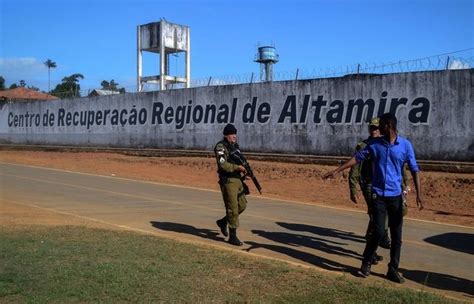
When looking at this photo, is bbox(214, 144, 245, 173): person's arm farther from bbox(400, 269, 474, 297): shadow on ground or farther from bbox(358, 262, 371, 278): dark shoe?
bbox(400, 269, 474, 297): shadow on ground

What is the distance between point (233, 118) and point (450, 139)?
34.2 feet

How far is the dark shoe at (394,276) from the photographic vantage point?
6330 mm

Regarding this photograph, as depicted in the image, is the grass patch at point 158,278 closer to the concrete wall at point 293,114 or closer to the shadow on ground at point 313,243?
the shadow on ground at point 313,243

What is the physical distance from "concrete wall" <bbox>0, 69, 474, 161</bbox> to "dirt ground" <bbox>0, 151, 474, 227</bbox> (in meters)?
1.27

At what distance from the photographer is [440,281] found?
21.3 feet

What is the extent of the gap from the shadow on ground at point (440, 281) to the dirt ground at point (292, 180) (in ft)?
17.1

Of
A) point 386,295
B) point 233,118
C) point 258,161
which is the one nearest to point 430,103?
point 258,161

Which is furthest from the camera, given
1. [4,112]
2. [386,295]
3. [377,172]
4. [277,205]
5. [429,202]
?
[4,112]

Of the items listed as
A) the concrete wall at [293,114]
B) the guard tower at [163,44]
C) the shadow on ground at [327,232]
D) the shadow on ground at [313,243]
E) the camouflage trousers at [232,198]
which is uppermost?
the guard tower at [163,44]

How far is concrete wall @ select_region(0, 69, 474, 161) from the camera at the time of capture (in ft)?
61.9

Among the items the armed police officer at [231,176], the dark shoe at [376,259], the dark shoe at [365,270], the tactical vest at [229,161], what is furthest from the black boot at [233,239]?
the dark shoe at [365,270]

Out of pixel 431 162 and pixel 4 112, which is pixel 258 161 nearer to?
pixel 431 162

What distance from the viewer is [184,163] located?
1012 inches

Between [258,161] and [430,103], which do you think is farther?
[258,161]
